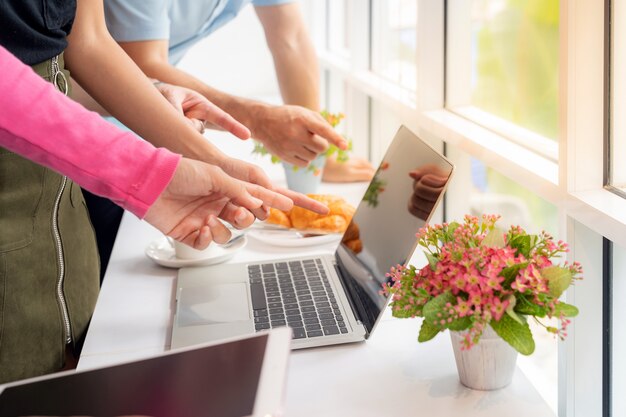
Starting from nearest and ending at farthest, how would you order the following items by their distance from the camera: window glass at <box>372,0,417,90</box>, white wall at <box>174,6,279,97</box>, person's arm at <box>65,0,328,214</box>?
person's arm at <box>65,0,328,214</box>
window glass at <box>372,0,417,90</box>
white wall at <box>174,6,279,97</box>

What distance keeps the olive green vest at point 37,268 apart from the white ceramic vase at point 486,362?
59 cm

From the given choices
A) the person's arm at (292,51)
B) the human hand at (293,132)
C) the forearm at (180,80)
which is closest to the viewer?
the human hand at (293,132)

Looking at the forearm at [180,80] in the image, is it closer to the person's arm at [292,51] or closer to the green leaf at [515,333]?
the person's arm at [292,51]

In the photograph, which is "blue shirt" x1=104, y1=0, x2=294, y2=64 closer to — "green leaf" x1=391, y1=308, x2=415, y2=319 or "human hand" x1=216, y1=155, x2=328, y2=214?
"human hand" x1=216, y1=155, x2=328, y2=214

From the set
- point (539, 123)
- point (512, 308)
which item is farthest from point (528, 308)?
point (539, 123)

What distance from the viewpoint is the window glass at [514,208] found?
1.34 m

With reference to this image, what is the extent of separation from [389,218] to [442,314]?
36cm

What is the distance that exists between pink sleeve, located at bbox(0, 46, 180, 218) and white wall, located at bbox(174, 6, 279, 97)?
2733 mm

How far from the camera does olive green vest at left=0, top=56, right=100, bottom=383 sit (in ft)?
3.49

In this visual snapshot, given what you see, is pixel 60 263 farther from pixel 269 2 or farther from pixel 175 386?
pixel 269 2

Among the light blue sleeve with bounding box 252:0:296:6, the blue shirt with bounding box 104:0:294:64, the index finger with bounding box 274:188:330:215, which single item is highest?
the light blue sleeve with bounding box 252:0:296:6

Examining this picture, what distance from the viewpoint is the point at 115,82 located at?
51.6 inches

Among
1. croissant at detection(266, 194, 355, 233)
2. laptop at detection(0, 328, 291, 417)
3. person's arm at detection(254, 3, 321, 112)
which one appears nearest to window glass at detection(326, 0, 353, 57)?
person's arm at detection(254, 3, 321, 112)

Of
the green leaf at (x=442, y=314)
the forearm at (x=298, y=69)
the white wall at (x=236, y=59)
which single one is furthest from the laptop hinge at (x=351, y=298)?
the white wall at (x=236, y=59)
